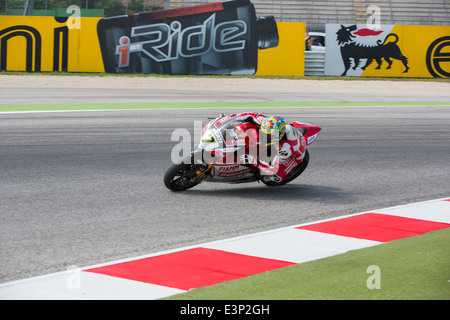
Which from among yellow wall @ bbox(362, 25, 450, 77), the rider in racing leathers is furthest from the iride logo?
the rider in racing leathers

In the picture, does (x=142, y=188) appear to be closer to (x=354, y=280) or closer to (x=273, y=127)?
(x=273, y=127)

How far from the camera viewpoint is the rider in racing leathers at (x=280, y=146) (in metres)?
7.89

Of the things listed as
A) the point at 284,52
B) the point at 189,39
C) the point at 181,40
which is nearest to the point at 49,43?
the point at 181,40

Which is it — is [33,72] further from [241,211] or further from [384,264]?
Result: [384,264]

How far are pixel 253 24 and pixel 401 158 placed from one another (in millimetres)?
14749

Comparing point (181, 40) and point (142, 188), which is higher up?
point (181, 40)

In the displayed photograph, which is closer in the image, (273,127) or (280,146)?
(273,127)

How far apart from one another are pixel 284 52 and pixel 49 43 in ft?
27.5

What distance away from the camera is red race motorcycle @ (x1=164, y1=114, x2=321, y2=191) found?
772 centimetres

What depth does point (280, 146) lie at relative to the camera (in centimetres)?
805

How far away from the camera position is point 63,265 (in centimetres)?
532

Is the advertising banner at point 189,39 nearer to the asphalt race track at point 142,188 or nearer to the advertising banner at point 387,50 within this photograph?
the advertising banner at point 387,50

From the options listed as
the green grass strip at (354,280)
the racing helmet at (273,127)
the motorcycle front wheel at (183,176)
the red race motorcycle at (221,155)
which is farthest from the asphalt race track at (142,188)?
the green grass strip at (354,280)

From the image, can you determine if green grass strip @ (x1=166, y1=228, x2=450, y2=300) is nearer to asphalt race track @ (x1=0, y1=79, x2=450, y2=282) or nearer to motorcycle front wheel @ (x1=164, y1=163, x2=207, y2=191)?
asphalt race track @ (x1=0, y1=79, x2=450, y2=282)
